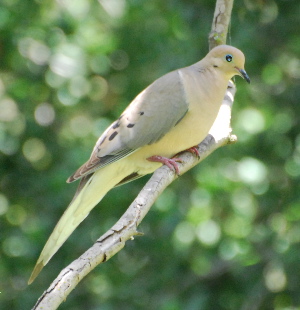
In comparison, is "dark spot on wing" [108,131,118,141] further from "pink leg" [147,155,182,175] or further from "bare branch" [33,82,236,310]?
"bare branch" [33,82,236,310]

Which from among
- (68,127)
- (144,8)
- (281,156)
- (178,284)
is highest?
(144,8)

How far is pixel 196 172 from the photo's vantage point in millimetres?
5191

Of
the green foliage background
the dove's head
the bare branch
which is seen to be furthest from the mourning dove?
the green foliage background

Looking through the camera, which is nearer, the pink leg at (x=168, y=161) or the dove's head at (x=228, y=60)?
the pink leg at (x=168, y=161)

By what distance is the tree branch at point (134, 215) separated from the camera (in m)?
2.26

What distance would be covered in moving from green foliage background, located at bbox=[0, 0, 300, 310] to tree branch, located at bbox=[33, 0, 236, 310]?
1.28 meters

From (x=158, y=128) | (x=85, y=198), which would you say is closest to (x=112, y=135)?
(x=158, y=128)

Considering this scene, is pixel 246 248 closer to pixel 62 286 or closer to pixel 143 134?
pixel 143 134

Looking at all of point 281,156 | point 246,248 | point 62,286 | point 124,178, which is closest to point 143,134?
point 124,178

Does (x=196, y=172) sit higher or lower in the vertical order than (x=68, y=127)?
lower

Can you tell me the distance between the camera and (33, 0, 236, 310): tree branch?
2257 mm

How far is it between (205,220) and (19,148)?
1.58 m

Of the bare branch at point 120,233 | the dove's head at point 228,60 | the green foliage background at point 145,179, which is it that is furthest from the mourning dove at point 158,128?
the green foliage background at point 145,179

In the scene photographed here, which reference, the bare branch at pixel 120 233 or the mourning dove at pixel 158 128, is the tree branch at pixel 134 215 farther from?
the mourning dove at pixel 158 128
